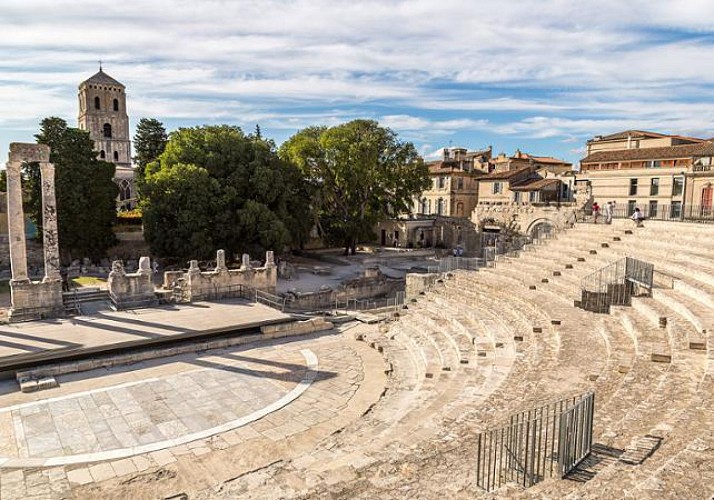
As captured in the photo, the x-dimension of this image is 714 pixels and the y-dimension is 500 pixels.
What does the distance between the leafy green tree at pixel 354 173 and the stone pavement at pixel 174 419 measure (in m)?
25.2

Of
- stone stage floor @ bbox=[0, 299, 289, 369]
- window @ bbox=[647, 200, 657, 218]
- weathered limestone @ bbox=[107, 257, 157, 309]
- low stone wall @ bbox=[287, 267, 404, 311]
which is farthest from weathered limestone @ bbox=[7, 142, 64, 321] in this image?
window @ bbox=[647, 200, 657, 218]

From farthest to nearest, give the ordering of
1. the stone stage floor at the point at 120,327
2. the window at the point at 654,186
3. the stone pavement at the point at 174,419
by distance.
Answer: the window at the point at 654,186 < the stone stage floor at the point at 120,327 < the stone pavement at the point at 174,419

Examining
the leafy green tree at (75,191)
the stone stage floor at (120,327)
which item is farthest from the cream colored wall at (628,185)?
the leafy green tree at (75,191)

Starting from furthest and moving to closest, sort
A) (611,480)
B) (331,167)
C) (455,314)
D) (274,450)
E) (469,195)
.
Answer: (469,195)
(331,167)
(455,314)
(274,450)
(611,480)

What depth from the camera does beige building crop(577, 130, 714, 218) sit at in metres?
27.3

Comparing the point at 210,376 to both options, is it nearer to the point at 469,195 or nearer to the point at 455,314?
the point at 455,314

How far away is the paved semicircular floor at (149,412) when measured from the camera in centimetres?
1145

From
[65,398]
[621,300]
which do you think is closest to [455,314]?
[621,300]

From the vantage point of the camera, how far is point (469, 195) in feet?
184

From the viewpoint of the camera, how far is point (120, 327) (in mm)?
19641

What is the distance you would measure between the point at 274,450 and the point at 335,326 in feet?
38.8

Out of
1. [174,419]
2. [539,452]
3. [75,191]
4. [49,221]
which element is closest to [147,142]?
[75,191]

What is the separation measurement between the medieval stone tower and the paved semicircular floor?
53831 millimetres

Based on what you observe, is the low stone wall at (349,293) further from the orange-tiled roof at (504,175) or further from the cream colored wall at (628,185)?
the orange-tiled roof at (504,175)
